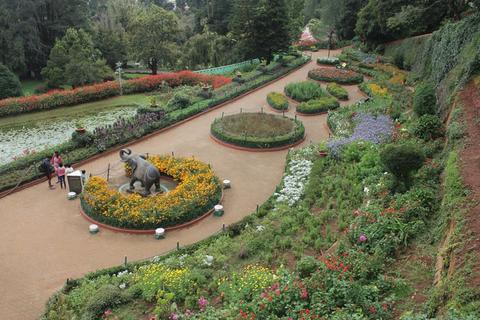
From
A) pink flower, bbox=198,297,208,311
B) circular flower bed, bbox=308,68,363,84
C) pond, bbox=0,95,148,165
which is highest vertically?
circular flower bed, bbox=308,68,363,84

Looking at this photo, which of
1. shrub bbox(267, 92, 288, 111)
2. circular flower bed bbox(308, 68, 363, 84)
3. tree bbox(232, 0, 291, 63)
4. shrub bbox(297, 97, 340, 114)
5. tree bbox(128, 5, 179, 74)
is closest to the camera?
shrub bbox(297, 97, 340, 114)

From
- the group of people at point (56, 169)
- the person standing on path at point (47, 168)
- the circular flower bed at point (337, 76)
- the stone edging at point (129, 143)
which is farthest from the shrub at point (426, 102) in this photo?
the circular flower bed at point (337, 76)

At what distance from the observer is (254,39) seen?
38.3 meters

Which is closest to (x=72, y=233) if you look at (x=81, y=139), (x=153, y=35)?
(x=81, y=139)

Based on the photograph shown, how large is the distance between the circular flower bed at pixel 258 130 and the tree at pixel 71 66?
17.5 meters

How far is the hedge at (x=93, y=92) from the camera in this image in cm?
2866

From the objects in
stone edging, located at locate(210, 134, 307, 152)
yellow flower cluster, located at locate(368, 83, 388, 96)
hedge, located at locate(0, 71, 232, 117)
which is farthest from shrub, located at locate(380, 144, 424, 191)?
hedge, located at locate(0, 71, 232, 117)

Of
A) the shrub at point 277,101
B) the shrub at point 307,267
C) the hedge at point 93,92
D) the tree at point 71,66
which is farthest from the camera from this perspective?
the tree at point 71,66

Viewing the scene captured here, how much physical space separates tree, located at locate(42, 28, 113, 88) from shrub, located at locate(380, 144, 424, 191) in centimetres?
2986

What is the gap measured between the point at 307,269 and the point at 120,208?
24.6 ft

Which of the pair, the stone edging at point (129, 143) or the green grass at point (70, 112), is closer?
the stone edging at point (129, 143)

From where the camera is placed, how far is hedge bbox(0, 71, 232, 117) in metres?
28.7

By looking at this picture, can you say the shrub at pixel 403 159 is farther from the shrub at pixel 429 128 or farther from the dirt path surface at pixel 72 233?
the dirt path surface at pixel 72 233

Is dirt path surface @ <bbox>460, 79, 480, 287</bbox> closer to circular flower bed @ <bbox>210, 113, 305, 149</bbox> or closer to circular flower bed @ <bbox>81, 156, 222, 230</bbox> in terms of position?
circular flower bed @ <bbox>210, 113, 305, 149</bbox>
